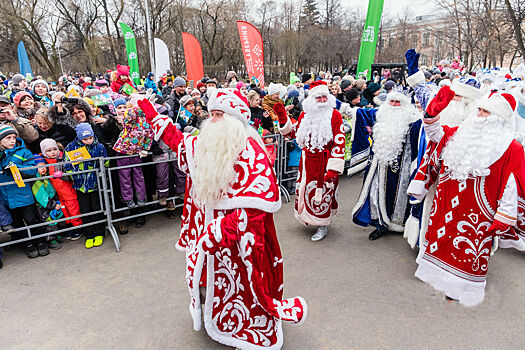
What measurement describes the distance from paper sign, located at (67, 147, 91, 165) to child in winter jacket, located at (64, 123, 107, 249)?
0.04 m

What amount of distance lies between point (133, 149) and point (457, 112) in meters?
3.93

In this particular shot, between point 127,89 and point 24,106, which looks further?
point 127,89

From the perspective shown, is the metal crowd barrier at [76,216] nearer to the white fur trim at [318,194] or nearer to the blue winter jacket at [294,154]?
the white fur trim at [318,194]

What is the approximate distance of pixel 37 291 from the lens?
3367 mm

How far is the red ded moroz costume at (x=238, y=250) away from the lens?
2008mm

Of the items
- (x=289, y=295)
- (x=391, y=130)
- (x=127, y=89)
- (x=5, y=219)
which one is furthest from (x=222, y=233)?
(x=127, y=89)

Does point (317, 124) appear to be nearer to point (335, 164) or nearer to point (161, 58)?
point (335, 164)

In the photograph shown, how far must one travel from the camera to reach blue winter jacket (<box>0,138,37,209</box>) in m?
3.75

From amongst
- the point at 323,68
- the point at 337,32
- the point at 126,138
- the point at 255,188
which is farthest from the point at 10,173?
the point at 323,68

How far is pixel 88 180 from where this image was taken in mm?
4141

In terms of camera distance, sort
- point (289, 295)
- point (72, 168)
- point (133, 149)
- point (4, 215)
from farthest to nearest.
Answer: point (133, 149)
point (72, 168)
point (4, 215)
point (289, 295)

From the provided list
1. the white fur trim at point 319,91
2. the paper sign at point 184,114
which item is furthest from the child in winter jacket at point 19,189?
the white fur trim at point 319,91

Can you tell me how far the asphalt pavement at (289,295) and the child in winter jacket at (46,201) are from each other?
288 millimetres

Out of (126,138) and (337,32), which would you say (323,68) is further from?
(126,138)
